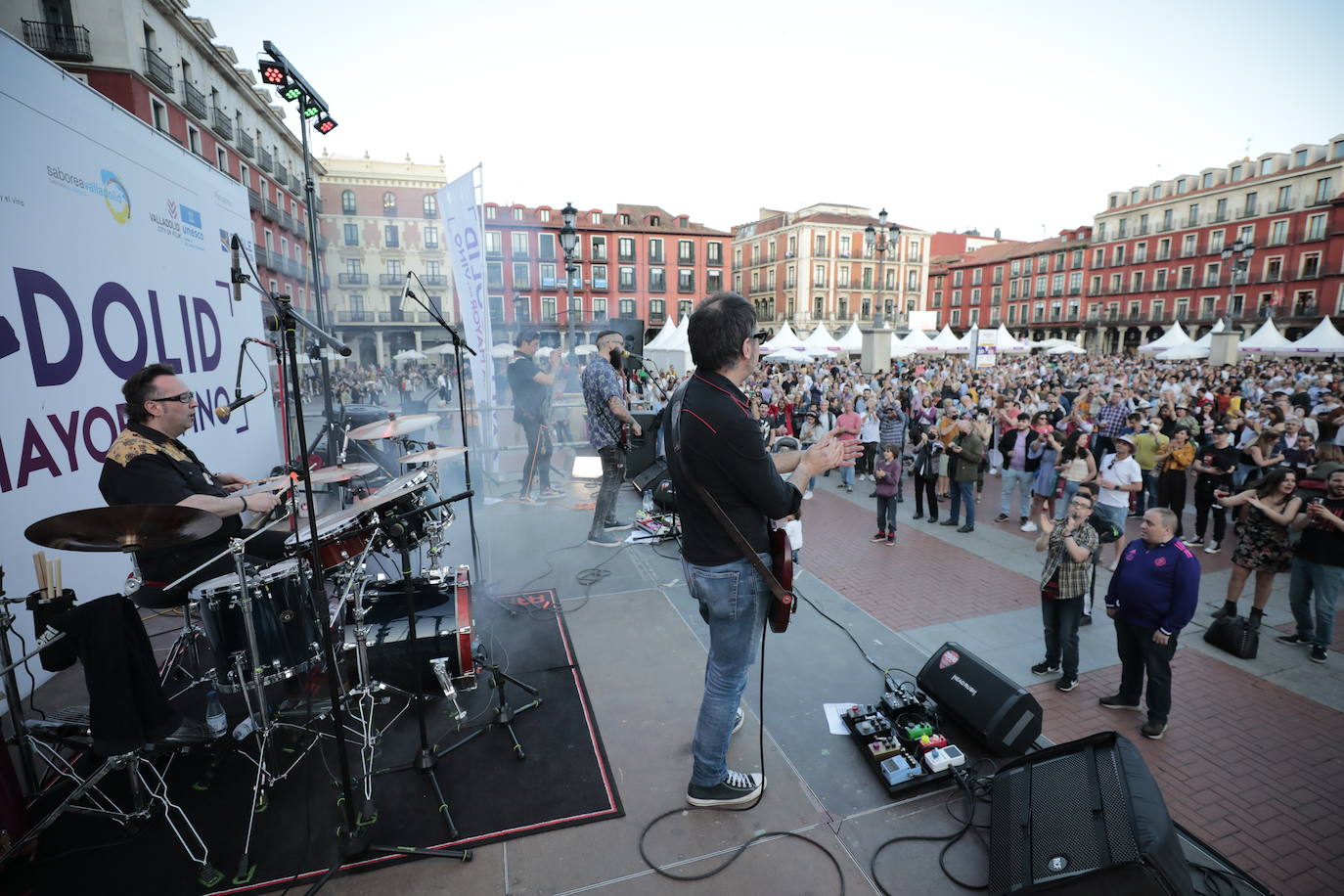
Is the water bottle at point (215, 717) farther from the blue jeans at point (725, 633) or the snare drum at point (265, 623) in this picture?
the blue jeans at point (725, 633)

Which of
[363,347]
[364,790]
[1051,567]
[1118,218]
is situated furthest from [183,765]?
[1118,218]

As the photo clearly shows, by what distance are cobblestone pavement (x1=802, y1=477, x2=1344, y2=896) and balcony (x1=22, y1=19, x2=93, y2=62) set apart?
90.9ft

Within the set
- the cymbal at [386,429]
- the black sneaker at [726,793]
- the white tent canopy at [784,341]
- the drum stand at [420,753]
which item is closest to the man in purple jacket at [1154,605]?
the black sneaker at [726,793]

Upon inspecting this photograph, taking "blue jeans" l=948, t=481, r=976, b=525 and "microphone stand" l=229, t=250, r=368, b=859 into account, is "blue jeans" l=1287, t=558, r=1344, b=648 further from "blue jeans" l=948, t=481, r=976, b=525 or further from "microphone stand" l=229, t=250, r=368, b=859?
"microphone stand" l=229, t=250, r=368, b=859

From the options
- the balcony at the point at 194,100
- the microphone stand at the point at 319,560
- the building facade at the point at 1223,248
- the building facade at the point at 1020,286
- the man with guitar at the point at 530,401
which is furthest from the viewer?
the building facade at the point at 1020,286

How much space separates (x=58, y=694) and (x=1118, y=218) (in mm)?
67810

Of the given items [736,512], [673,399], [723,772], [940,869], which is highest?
[673,399]

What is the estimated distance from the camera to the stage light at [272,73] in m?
7.59

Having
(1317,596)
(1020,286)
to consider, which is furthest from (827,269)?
(1317,596)

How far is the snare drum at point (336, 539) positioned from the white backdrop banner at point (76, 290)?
7.31ft

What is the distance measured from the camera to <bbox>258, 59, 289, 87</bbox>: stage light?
7.59m

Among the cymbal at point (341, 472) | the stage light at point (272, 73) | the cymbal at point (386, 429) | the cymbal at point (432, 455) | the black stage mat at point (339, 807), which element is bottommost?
the black stage mat at point (339, 807)

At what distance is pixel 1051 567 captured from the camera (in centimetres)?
437

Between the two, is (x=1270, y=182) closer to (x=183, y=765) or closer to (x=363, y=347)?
(x=183, y=765)
